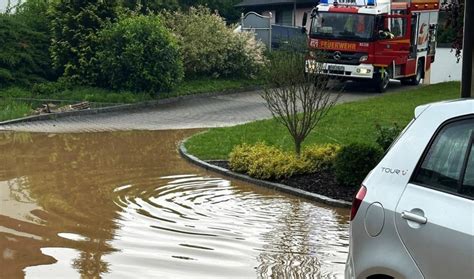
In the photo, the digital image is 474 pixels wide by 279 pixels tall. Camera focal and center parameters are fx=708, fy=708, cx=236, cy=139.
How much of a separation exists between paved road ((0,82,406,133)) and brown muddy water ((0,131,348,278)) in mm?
4190

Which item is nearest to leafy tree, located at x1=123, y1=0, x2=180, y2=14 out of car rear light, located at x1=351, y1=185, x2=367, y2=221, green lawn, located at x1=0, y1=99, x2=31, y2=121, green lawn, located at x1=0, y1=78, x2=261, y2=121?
green lawn, located at x1=0, y1=78, x2=261, y2=121

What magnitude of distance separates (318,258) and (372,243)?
321 cm

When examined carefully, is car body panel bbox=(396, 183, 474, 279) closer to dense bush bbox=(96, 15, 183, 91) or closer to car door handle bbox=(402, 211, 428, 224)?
car door handle bbox=(402, 211, 428, 224)

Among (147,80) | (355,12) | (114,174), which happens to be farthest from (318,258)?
(355,12)

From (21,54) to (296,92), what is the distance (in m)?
13.7

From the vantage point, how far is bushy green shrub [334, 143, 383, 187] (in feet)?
33.7

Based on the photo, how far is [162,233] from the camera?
27.1ft

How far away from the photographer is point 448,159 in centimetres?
398

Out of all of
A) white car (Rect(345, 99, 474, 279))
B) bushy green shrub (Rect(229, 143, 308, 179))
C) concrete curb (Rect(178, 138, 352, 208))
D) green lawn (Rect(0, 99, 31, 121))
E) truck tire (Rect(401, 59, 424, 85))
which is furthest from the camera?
truck tire (Rect(401, 59, 424, 85))

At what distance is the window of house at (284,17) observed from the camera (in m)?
41.0

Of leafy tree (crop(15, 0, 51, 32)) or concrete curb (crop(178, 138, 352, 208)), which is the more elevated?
leafy tree (crop(15, 0, 51, 32))

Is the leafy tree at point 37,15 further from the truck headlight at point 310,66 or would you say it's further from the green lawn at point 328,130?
the truck headlight at point 310,66

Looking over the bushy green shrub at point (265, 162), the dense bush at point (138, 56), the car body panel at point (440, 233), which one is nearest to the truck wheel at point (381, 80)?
the dense bush at point (138, 56)

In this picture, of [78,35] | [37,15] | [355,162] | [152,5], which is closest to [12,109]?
[78,35]
